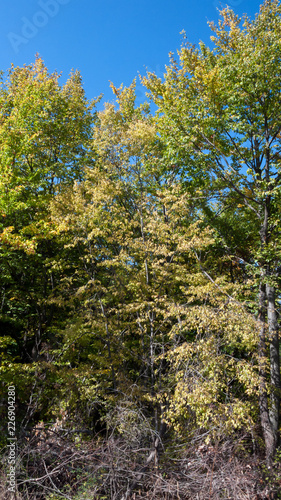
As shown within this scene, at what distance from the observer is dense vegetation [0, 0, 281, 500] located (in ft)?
20.6

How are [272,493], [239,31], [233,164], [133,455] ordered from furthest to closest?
[233,164] < [239,31] < [272,493] < [133,455]

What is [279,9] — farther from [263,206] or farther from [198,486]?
[198,486]

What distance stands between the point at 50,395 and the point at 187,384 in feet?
17.2

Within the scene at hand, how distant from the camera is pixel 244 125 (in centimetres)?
909

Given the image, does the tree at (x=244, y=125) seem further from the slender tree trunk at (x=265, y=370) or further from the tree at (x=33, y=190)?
the tree at (x=33, y=190)

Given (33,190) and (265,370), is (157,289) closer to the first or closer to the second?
(265,370)

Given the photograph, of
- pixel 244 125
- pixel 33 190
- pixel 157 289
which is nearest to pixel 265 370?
pixel 157 289

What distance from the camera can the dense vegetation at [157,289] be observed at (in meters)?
6.29

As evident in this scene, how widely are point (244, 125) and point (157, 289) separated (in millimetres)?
5469

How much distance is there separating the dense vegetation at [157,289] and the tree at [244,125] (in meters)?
0.06

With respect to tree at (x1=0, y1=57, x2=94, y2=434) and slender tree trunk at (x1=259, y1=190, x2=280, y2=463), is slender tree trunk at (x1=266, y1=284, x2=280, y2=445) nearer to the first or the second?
slender tree trunk at (x1=259, y1=190, x2=280, y2=463)

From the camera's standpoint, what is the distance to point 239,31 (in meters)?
9.73

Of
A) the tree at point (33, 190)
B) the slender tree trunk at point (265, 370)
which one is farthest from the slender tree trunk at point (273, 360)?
the tree at point (33, 190)

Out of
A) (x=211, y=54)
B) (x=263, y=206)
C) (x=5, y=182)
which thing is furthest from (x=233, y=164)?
(x=5, y=182)
